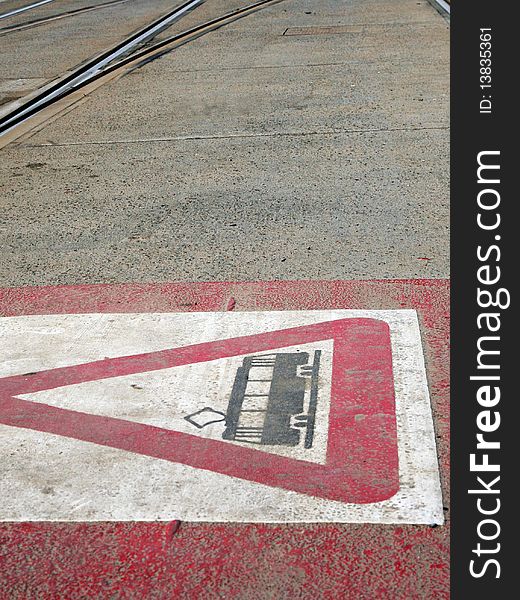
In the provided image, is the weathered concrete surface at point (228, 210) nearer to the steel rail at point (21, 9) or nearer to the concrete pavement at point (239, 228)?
the concrete pavement at point (239, 228)

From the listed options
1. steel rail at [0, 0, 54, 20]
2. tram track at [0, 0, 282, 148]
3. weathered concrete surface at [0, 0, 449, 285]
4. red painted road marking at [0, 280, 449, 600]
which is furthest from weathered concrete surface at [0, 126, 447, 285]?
steel rail at [0, 0, 54, 20]

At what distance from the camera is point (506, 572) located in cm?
278

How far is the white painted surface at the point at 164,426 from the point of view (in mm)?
3459

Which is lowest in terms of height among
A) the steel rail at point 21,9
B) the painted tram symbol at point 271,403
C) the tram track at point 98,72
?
the painted tram symbol at point 271,403

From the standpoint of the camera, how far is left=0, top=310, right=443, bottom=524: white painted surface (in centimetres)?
346

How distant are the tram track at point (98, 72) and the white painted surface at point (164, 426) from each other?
16.7 ft

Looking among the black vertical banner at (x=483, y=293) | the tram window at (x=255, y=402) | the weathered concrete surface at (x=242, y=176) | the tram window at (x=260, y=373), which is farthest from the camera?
the weathered concrete surface at (x=242, y=176)

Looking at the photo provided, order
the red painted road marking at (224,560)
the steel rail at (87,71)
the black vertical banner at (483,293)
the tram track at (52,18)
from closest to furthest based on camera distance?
the black vertical banner at (483,293) → the red painted road marking at (224,560) → the steel rail at (87,71) → the tram track at (52,18)

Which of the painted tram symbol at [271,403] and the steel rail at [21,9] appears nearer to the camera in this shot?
the painted tram symbol at [271,403]

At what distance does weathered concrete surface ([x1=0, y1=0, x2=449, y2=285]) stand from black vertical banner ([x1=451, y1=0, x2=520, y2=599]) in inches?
91.4

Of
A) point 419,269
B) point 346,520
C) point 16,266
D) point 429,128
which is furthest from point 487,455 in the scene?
point 429,128

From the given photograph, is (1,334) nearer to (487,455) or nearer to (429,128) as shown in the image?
(487,455)

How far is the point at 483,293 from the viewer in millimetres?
3230

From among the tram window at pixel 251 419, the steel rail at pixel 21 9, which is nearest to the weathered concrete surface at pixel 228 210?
the tram window at pixel 251 419
